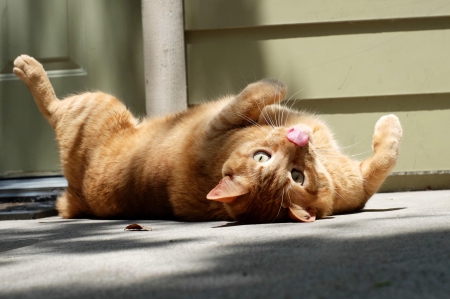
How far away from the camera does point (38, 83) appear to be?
3.73m

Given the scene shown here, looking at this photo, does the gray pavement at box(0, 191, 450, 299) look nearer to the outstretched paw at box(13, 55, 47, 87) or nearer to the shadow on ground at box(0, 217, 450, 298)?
the shadow on ground at box(0, 217, 450, 298)

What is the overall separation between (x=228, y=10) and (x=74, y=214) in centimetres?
185

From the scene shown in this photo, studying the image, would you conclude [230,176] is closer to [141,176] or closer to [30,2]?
[141,176]

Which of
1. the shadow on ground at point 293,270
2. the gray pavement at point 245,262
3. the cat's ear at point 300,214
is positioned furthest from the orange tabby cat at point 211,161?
the shadow on ground at point 293,270

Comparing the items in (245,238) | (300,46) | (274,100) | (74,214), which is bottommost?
(74,214)

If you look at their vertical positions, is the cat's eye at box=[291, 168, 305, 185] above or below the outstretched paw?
below

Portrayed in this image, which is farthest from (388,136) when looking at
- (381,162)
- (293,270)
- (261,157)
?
(293,270)

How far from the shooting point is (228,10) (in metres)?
4.09

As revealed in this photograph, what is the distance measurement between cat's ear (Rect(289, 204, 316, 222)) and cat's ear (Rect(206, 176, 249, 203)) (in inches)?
9.4

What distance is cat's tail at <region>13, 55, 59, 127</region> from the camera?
12.2 ft

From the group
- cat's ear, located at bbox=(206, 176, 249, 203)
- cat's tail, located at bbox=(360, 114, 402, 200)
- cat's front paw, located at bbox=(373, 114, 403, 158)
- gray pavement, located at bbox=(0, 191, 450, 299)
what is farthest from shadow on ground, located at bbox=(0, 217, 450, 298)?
cat's front paw, located at bbox=(373, 114, 403, 158)

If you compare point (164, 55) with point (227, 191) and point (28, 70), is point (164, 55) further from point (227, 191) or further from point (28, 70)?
point (227, 191)

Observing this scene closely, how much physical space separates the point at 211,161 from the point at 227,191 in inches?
16.9

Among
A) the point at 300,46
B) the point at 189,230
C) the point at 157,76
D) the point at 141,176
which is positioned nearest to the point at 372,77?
the point at 300,46
